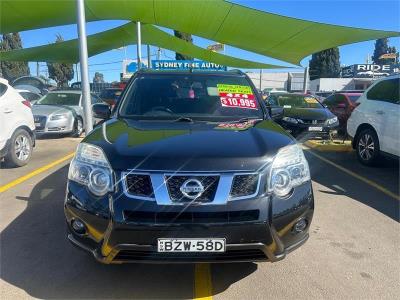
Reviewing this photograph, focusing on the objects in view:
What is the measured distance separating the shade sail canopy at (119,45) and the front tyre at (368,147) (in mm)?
11138

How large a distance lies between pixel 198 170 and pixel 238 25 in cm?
1007

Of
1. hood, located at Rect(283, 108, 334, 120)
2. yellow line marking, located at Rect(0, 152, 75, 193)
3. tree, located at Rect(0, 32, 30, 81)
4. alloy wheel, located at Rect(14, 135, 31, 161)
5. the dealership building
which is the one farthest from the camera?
the dealership building

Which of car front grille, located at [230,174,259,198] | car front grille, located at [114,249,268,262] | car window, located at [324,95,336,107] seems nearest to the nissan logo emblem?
car front grille, located at [230,174,259,198]

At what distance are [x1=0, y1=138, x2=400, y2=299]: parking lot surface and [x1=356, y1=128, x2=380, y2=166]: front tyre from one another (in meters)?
2.35

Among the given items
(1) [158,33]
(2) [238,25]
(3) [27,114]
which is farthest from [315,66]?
(3) [27,114]

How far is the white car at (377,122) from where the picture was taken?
22.6ft

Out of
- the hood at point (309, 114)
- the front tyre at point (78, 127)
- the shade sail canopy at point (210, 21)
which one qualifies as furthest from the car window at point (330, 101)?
the front tyre at point (78, 127)

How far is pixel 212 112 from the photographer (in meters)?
4.32

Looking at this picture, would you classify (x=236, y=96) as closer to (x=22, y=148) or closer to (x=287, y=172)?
(x=287, y=172)

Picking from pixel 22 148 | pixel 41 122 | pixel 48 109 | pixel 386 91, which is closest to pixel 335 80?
pixel 48 109

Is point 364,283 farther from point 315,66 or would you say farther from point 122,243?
point 315,66

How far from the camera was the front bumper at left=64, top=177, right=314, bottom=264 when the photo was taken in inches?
108

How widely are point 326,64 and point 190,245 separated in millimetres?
75844

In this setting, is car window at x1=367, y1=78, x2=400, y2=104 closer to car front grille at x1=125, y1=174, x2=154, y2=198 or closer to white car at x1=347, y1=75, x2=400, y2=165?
white car at x1=347, y1=75, x2=400, y2=165
